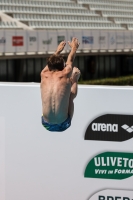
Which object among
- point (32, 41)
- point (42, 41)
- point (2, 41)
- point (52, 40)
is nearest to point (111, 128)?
point (2, 41)

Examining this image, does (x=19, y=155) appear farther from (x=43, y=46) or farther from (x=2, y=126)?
(x=43, y=46)

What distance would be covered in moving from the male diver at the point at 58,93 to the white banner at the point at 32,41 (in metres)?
25.0

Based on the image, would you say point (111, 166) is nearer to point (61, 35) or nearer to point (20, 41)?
point (20, 41)

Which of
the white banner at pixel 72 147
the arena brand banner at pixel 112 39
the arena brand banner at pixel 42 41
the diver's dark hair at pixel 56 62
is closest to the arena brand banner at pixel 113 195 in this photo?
the white banner at pixel 72 147

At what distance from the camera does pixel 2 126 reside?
3.92 meters

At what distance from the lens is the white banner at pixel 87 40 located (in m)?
32.7

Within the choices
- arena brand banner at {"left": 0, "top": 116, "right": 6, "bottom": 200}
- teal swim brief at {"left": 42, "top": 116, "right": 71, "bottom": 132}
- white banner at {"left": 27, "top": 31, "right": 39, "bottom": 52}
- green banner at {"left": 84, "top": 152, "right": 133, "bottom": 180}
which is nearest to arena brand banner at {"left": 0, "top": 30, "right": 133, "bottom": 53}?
white banner at {"left": 27, "top": 31, "right": 39, "bottom": 52}

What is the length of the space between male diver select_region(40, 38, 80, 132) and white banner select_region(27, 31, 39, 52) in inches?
984

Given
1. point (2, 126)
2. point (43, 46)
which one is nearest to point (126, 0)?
point (43, 46)

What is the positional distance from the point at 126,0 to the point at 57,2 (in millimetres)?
9053

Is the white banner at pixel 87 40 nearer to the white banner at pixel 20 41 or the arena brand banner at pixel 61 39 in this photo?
the arena brand banner at pixel 61 39

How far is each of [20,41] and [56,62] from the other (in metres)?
24.6

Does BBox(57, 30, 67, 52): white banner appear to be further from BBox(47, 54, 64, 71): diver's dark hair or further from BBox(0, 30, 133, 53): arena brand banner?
BBox(47, 54, 64, 71): diver's dark hair

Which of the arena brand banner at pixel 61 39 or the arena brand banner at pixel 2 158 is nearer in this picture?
the arena brand banner at pixel 2 158
